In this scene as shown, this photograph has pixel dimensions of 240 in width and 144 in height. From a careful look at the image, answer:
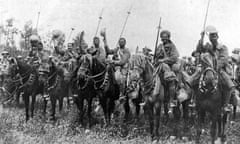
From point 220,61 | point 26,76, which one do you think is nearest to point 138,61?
point 220,61

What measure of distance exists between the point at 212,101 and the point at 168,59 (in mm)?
1826

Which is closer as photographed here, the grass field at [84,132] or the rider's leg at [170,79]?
the grass field at [84,132]

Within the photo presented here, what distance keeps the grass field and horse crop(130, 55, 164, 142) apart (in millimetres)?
581

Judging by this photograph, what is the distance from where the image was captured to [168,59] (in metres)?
11.5

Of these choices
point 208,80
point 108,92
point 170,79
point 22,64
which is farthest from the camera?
point 22,64

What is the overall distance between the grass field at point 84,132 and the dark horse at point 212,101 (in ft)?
1.54

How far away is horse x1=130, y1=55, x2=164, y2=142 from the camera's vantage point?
10680 mm

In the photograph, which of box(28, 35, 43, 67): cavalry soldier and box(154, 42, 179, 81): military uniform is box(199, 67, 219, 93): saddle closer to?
box(154, 42, 179, 81): military uniform

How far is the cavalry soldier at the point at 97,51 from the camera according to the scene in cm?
1302

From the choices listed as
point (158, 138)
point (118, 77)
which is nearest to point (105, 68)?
point (118, 77)

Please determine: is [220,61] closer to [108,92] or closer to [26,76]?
[108,92]

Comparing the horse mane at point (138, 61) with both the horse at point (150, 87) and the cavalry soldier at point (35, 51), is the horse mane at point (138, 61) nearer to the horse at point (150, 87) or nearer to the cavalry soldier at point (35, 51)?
the horse at point (150, 87)

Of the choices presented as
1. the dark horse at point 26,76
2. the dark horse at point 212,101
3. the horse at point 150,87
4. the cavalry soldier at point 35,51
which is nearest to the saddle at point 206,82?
the dark horse at point 212,101

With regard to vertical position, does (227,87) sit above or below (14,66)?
below
